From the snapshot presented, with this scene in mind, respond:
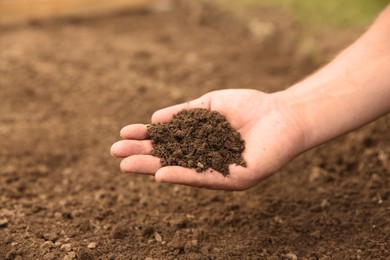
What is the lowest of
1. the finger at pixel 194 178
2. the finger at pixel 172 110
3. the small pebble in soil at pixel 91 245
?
the small pebble in soil at pixel 91 245

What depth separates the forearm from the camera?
87.9 inches

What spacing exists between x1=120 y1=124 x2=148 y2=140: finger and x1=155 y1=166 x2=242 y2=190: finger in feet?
1.05

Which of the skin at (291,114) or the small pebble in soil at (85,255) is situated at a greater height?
the skin at (291,114)

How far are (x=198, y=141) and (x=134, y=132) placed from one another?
12.8 inches

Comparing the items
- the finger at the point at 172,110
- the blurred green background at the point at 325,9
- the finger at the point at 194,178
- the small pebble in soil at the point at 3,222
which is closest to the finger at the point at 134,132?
the finger at the point at 172,110

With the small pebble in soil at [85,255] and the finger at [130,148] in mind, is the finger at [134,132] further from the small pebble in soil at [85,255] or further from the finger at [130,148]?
the small pebble in soil at [85,255]

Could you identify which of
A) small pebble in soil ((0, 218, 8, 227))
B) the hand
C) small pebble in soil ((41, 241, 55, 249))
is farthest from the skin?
small pebble in soil ((0, 218, 8, 227))

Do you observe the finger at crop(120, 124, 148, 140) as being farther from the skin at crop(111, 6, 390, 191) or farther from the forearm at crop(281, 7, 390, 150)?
the forearm at crop(281, 7, 390, 150)

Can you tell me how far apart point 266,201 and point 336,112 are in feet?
2.22

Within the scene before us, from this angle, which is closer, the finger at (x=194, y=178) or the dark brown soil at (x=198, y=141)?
the finger at (x=194, y=178)

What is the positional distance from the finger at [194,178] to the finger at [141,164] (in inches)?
3.6

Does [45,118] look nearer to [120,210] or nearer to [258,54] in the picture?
[120,210]

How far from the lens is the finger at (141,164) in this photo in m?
2.01

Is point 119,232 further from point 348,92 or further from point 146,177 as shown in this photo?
point 348,92
